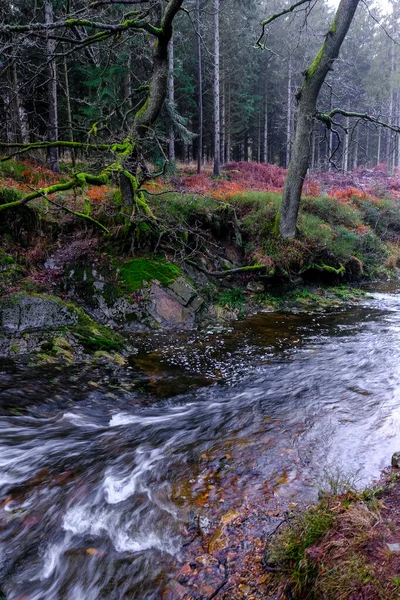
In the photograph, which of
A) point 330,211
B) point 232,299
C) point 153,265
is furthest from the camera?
point 330,211

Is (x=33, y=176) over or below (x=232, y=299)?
over

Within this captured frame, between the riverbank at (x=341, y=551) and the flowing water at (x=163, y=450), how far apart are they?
52cm

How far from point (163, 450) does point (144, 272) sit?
18.3ft

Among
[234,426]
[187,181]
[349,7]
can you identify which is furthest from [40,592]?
[187,181]

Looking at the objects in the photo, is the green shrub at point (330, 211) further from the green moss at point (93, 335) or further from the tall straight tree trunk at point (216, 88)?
the green moss at point (93, 335)

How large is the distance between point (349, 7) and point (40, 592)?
1323cm

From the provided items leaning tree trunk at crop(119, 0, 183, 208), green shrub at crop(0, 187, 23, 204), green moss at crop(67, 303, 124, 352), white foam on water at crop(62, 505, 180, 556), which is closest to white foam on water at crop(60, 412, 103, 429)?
white foam on water at crop(62, 505, 180, 556)

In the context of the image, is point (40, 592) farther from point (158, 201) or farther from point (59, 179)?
point (59, 179)

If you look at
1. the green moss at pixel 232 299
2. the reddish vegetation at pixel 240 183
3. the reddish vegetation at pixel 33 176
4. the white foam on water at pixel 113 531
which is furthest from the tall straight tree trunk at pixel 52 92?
the white foam on water at pixel 113 531

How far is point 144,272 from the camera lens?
9.08 metres

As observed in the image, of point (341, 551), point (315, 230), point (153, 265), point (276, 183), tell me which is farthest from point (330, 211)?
point (341, 551)

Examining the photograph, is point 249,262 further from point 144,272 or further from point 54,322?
point 54,322

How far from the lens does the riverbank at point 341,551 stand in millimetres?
1962

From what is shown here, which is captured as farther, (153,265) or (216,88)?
(216,88)
